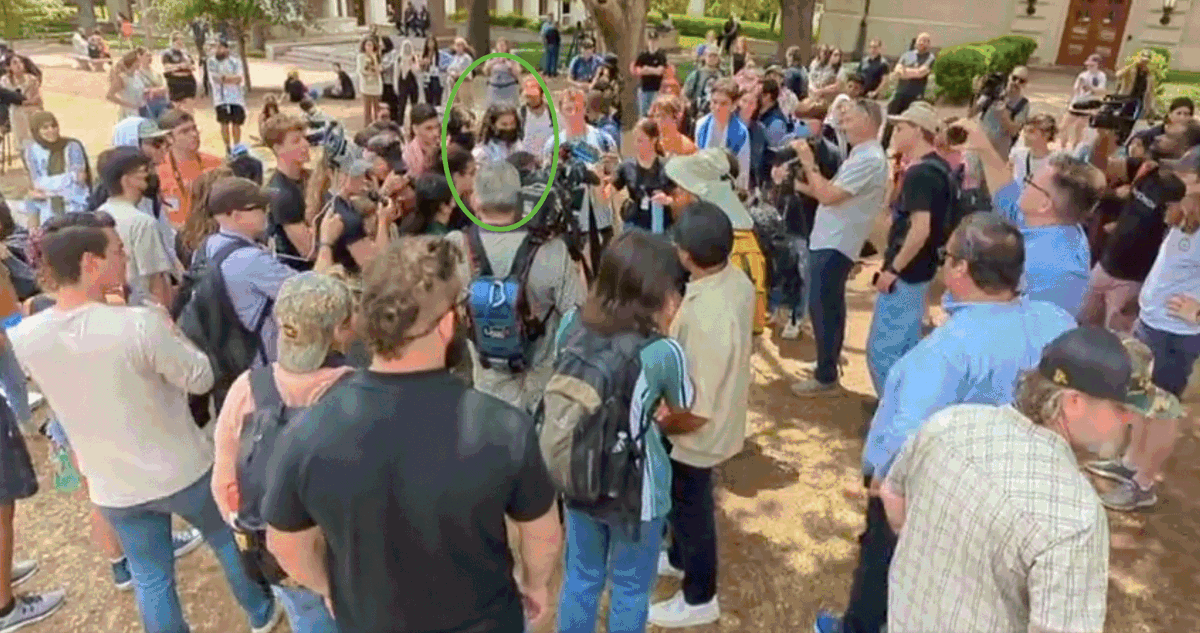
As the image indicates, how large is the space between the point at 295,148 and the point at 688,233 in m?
2.74

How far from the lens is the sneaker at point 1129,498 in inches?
178

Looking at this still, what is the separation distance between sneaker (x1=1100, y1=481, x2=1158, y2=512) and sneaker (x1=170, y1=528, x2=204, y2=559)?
15.7 feet

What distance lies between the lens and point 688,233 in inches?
125

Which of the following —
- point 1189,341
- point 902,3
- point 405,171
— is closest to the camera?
point 1189,341

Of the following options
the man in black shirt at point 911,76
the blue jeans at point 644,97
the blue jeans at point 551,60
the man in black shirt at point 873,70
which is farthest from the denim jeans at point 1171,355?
the blue jeans at point 551,60

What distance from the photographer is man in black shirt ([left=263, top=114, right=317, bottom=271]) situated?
416 cm

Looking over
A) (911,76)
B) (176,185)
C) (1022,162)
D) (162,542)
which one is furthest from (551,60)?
(162,542)

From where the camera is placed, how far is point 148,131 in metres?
5.59

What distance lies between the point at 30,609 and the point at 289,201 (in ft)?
7.16

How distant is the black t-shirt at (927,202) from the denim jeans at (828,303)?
1.67 feet

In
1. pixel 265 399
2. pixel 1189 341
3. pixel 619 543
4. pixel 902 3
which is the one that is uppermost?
pixel 902 3

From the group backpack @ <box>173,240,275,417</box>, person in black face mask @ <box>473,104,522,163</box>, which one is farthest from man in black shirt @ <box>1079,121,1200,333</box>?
backpack @ <box>173,240,275,417</box>

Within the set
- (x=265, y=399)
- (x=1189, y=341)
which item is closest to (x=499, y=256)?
(x=265, y=399)

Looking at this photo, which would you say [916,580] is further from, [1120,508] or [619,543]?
[1120,508]
